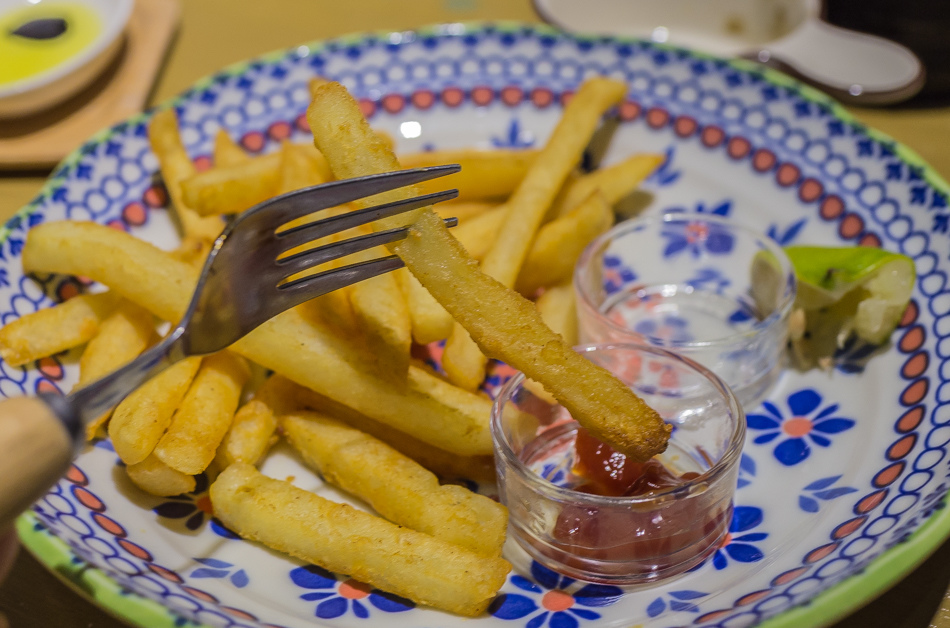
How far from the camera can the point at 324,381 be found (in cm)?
185

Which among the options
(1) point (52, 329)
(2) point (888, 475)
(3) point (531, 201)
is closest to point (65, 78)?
(1) point (52, 329)

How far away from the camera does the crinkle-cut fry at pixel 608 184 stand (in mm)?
2555

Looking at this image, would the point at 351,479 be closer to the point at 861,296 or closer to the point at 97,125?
the point at 861,296

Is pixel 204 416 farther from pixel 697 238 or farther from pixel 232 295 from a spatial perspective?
pixel 697 238

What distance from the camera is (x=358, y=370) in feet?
6.05

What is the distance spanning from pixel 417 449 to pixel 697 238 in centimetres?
130

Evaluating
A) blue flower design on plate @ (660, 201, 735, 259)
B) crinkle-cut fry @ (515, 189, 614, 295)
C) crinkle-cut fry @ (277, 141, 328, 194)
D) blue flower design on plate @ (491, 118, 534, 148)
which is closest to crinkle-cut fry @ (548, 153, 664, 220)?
crinkle-cut fry @ (515, 189, 614, 295)

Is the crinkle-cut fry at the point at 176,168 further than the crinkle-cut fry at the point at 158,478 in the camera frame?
Yes

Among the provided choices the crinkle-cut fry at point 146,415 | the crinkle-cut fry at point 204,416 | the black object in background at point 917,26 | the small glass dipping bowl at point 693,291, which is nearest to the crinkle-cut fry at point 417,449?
the crinkle-cut fry at point 204,416

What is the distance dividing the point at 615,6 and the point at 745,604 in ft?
11.3

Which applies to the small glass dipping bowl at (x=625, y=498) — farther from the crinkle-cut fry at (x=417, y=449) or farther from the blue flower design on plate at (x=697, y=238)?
the blue flower design on plate at (x=697, y=238)

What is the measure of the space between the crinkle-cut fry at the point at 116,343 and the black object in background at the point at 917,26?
123 inches

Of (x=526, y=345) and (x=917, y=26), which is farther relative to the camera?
(x=917, y=26)

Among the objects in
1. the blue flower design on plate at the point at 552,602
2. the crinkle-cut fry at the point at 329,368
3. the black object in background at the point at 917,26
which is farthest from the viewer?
the black object in background at the point at 917,26
